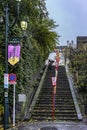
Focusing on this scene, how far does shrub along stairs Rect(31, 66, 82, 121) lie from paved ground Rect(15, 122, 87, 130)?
191cm

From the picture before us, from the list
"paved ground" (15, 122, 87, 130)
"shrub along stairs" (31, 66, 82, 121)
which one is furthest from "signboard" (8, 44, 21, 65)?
"shrub along stairs" (31, 66, 82, 121)

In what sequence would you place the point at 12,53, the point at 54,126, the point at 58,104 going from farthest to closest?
1. the point at 58,104
2. the point at 54,126
3. the point at 12,53

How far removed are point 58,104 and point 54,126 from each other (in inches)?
275

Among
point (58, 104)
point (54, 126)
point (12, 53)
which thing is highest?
point (12, 53)

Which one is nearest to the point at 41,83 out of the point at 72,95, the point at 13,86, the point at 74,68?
the point at 72,95

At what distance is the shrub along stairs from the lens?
93.0 ft

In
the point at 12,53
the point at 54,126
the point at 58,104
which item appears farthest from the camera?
the point at 58,104

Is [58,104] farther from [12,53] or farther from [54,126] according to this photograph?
[12,53]

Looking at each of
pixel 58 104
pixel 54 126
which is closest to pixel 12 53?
pixel 54 126

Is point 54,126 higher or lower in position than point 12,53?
lower

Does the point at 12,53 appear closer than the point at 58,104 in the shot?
Yes

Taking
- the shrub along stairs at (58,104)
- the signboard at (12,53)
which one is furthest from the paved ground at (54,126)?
the signboard at (12,53)

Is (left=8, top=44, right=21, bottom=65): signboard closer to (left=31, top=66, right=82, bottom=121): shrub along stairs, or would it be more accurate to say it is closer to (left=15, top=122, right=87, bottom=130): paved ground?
(left=15, top=122, right=87, bottom=130): paved ground

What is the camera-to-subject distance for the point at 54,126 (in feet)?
79.5
